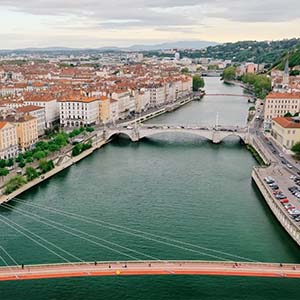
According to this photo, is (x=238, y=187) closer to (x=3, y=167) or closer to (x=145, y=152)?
(x=145, y=152)

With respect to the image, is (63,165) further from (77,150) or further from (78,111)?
(78,111)

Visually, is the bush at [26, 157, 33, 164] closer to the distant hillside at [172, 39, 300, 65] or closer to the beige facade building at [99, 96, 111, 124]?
the beige facade building at [99, 96, 111, 124]

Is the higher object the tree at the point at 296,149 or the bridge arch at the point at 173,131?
the tree at the point at 296,149

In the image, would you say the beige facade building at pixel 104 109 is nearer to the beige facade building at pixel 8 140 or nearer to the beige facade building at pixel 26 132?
the beige facade building at pixel 26 132

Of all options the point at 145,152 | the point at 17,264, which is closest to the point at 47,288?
the point at 17,264

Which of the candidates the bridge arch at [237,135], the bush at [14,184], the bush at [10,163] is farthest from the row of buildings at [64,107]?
the bridge arch at [237,135]
